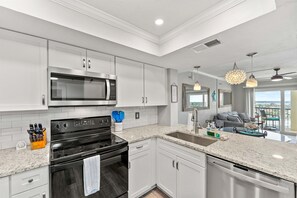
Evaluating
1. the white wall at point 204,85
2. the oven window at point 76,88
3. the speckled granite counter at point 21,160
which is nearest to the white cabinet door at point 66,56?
the oven window at point 76,88

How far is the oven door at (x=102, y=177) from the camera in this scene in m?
1.23

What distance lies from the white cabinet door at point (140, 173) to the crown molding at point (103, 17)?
1.67 metres

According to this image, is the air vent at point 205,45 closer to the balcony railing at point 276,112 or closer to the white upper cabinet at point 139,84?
the white upper cabinet at point 139,84

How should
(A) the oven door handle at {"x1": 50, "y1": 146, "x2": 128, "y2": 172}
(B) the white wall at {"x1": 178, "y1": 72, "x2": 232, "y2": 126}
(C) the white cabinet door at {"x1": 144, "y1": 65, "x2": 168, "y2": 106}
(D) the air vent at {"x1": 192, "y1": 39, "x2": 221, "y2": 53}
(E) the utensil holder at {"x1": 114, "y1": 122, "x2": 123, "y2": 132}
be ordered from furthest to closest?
(B) the white wall at {"x1": 178, "y1": 72, "x2": 232, "y2": 126}, (C) the white cabinet door at {"x1": 144, "y1": 65, "x2": 168, "y2": 106}, (E) the utensil holder at {"x1": 114, "y1": 122, "x2": 123, "y2": 132}, (D) the air vent at {"x1": 192, "y1": 39, "x2": 221, "y2": 53}, (A) the oven door handle at {"x1": 50, "y1": 146, "x2": 128, "y2": 172}

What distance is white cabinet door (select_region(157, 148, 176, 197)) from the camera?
1798 millimetres

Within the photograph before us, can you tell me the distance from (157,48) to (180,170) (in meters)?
1.76

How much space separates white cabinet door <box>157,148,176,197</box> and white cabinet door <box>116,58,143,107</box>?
0.92 m

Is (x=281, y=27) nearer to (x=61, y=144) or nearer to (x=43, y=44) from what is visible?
(x=43, y=44)

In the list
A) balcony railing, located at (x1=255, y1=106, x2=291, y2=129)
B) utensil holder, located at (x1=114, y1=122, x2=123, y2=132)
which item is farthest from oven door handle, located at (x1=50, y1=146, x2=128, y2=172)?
balcony railing, located at (x1=255, y1=106, x2=291, y2=129)

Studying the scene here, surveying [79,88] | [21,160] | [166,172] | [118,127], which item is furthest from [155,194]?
[79,88]

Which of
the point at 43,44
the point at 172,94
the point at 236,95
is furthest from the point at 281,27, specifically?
the point at 236,95

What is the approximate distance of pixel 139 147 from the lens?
1.87m

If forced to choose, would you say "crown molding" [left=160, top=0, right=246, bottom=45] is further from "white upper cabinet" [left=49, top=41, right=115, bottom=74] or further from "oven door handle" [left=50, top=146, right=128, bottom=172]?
"oven door handle" [left=50, top=146, right=128, bottom=172]

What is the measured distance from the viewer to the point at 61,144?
1.61m
